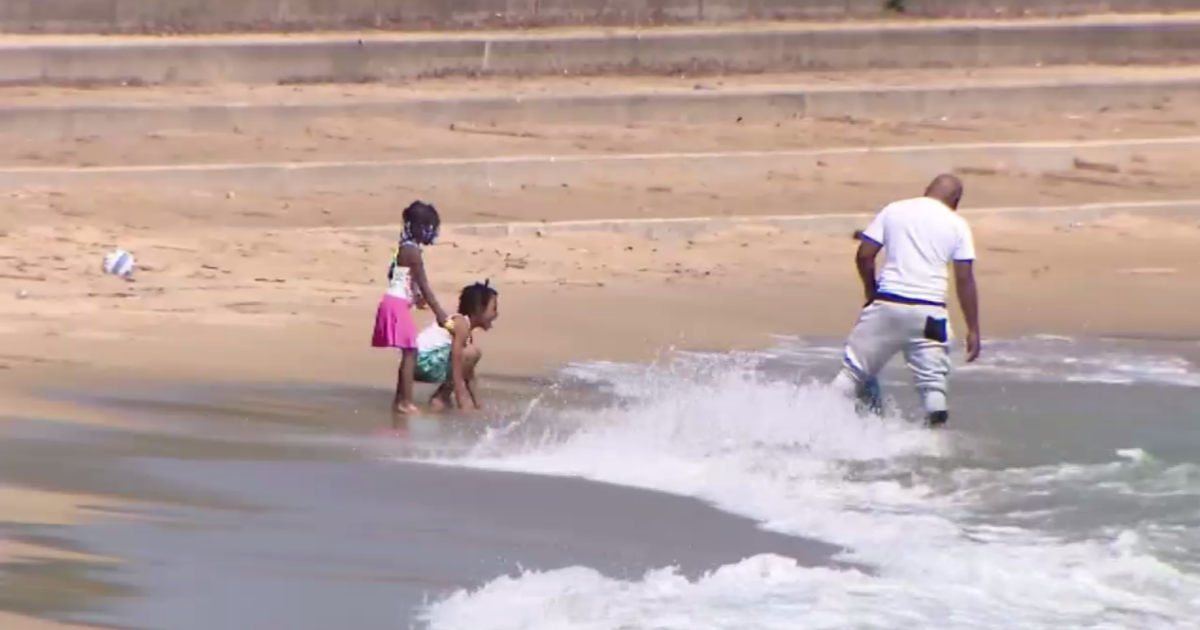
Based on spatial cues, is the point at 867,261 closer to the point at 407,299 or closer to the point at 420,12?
the point at 407,299

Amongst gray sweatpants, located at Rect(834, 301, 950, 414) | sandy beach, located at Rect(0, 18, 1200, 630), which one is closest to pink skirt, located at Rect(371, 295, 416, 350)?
sandy beach, located at Rect(0, 18, 1200, 630)

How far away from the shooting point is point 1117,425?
1127cm

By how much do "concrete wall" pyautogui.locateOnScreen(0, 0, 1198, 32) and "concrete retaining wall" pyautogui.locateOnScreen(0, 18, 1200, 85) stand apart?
2.59 ft

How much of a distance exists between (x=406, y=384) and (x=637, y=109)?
10.4m

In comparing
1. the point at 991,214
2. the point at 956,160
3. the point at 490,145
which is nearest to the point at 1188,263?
the point at 991,214

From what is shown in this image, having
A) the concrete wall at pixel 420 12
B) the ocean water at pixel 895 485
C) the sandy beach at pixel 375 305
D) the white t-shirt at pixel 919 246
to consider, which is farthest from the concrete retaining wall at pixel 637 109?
the white t-shirt at pixel 919 246

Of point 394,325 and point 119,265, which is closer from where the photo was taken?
point 394,325

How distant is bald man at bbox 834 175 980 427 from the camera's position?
9.91 m

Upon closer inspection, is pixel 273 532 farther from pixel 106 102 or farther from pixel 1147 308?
pixel 106 102

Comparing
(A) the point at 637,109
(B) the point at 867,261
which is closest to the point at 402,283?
(B) the point at 867,261

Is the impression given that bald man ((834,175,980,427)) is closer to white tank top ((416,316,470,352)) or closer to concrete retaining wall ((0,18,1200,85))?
white tank top ((416,316,470,352))

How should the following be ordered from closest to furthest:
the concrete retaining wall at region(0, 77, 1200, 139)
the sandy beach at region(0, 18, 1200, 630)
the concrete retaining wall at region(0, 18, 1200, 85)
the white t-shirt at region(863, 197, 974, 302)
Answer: the sandy beach at region(0, 18, 1200, 630) < the white t-shirt at region(863, 197, 974, 302) < the concrete retaining wall at region(0, 77, 1200, 139) < the concrete retaining wall at region(0, 18, 1200, 85)

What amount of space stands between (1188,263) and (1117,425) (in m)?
6.25

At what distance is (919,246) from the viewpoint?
9.88 metres
